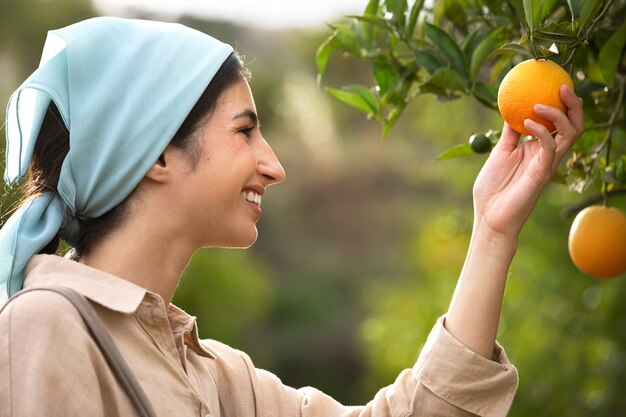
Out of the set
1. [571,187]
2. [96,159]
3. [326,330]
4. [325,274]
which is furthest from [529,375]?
[325,274]

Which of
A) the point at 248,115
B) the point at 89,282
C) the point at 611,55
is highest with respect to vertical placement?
the point at 611,55

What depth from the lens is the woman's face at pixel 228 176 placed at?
4.67 feet

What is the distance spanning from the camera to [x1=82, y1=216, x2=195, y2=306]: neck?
140cm

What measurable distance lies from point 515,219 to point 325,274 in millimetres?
12397

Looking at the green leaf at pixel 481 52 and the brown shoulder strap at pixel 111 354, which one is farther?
the green leaf at pixel 481 52

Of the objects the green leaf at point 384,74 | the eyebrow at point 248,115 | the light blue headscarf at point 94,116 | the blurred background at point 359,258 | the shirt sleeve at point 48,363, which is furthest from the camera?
the blurred background at point 359,258

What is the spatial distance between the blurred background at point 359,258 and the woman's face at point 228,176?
0.70ft

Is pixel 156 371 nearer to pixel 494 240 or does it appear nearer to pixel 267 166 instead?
pixel 267 166

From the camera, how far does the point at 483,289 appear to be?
1.42 metres

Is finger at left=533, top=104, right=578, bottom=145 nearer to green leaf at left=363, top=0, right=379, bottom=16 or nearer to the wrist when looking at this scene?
the wrist

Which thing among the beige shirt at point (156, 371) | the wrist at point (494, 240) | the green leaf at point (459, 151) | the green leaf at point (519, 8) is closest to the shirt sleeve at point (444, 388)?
the beige shirt at point (156, 371)

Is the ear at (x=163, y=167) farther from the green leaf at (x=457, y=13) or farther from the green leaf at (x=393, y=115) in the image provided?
the green leaf at (x=457, y=13)

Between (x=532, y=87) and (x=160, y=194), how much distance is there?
555mm

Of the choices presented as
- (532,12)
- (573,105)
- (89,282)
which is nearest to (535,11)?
(532,12)
